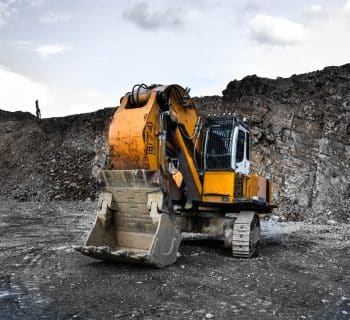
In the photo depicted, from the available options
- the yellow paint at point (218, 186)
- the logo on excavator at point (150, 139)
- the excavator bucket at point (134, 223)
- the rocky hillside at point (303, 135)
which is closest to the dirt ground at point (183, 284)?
the excavator bucket at point (134, 223)

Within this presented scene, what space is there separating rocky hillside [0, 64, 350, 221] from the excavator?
31.4 ft

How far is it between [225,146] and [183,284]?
3.32 m

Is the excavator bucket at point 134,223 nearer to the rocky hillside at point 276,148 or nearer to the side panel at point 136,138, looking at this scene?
the side panel at point 136,138

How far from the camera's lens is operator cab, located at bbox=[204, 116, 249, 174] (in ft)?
28.4

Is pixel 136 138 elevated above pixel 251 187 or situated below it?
above

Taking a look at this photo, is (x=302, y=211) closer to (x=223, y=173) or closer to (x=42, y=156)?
(x=223, y=173)

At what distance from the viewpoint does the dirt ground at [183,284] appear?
5.12m

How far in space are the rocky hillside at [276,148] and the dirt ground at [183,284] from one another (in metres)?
9.25

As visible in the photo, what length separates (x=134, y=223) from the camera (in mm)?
7445

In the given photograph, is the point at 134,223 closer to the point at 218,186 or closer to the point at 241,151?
the point at 218,186

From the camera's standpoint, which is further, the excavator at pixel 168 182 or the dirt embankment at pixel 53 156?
the dirt embankment at pixel 53 156

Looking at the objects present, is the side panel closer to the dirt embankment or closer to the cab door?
the cab door

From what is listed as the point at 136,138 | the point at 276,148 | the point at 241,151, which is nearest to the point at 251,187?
the point at 241,151

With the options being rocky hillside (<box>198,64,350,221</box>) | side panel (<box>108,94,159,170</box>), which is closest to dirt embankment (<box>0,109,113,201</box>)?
rocky hillside (<box>198,64,350,221</box>)
